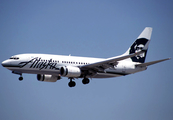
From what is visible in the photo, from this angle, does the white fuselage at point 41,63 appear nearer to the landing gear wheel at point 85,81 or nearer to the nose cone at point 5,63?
the nose cone at point 5,63

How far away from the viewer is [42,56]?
50.0 meters

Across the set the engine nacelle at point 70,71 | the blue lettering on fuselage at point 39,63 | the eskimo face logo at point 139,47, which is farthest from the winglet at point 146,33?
the blue lettering on fuselage at point 39,63

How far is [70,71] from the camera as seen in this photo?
4956 centimetres

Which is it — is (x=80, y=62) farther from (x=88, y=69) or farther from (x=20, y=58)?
(x=20, y=58)

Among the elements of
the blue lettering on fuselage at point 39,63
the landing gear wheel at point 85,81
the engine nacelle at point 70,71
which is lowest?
the landing gear wheel at point 85,81

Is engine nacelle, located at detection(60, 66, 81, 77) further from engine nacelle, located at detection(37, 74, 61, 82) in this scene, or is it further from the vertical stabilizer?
the vertical stabilizer

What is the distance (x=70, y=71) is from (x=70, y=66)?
164cm

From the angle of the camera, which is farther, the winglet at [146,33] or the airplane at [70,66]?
the winglet at [146,33]

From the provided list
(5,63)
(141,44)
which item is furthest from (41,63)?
(141,44)

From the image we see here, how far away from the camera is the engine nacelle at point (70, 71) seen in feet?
162

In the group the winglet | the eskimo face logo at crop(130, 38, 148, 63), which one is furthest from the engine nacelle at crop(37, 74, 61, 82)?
the winglet

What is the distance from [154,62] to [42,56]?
1754 cm

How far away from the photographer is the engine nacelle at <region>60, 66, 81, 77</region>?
162ft

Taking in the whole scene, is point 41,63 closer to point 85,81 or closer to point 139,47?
point 85,81
